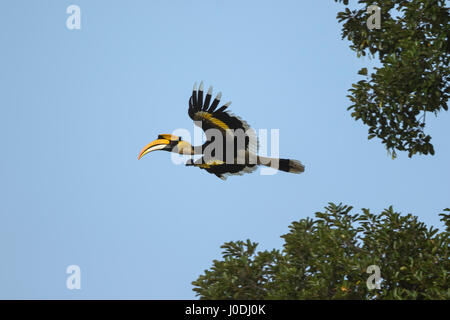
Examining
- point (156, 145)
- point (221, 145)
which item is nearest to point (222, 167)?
point (221, 145)

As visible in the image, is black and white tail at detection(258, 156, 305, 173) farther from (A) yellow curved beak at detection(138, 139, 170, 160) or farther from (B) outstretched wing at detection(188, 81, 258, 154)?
(A) yellow curved beak at detection(138, 139, 170, 160)

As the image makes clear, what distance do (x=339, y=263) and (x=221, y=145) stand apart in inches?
148

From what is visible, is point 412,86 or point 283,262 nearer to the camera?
point 283,262

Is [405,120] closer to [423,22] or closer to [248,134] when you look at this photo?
[423,22]

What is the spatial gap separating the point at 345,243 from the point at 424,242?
5.45 ft

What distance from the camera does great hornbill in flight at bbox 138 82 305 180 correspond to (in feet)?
49.3

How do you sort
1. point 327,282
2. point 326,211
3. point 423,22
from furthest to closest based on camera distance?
1. point 423,22
2. point 326,211
3. point 327,282

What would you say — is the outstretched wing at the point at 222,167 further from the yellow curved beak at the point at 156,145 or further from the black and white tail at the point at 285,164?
the yellow curved beak at the point at 156,145

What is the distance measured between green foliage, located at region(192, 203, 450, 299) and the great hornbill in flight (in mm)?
1651

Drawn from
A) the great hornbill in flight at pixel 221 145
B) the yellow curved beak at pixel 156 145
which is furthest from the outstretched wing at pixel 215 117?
the yellow curved beak at pixel 156 145
